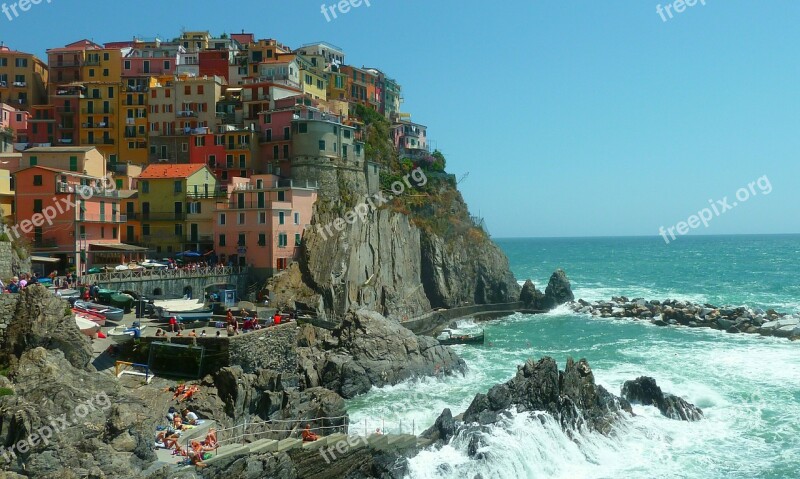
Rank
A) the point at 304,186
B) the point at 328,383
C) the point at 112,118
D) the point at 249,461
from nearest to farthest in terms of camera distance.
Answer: the point at 249,461 < the point at 328,383 < the point at 304,186 < the point at 112,118

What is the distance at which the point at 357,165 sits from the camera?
234 feet

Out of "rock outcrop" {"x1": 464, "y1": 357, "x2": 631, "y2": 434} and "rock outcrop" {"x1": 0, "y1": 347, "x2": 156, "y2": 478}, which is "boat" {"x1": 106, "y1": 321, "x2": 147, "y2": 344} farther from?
"rock outcrop" {"x1": 464, "y1": 357, "x2": 631, "y2": 434}

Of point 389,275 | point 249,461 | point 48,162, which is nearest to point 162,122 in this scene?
point 48,162

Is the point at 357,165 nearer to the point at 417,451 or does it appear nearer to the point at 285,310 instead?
the point at 285,310

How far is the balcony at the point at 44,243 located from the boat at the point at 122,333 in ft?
63.5

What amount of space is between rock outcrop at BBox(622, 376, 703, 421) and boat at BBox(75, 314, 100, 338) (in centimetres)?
2705

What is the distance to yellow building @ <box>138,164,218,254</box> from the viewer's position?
63.0m

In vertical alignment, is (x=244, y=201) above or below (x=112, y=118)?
below

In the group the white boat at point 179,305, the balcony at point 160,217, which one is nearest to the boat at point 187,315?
the white boat at point 179,305

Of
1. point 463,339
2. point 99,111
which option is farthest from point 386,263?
point 99,111

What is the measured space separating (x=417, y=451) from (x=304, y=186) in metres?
37.7

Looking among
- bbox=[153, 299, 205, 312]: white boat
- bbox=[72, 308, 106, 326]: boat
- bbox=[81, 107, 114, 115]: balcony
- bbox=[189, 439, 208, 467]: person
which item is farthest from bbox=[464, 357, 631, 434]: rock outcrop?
bbox=[81, 107, 114, 115]: balcony

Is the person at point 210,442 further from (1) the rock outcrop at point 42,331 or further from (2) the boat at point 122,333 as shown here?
(2) the boat at point 122,333

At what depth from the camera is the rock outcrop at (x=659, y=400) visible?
124ft
